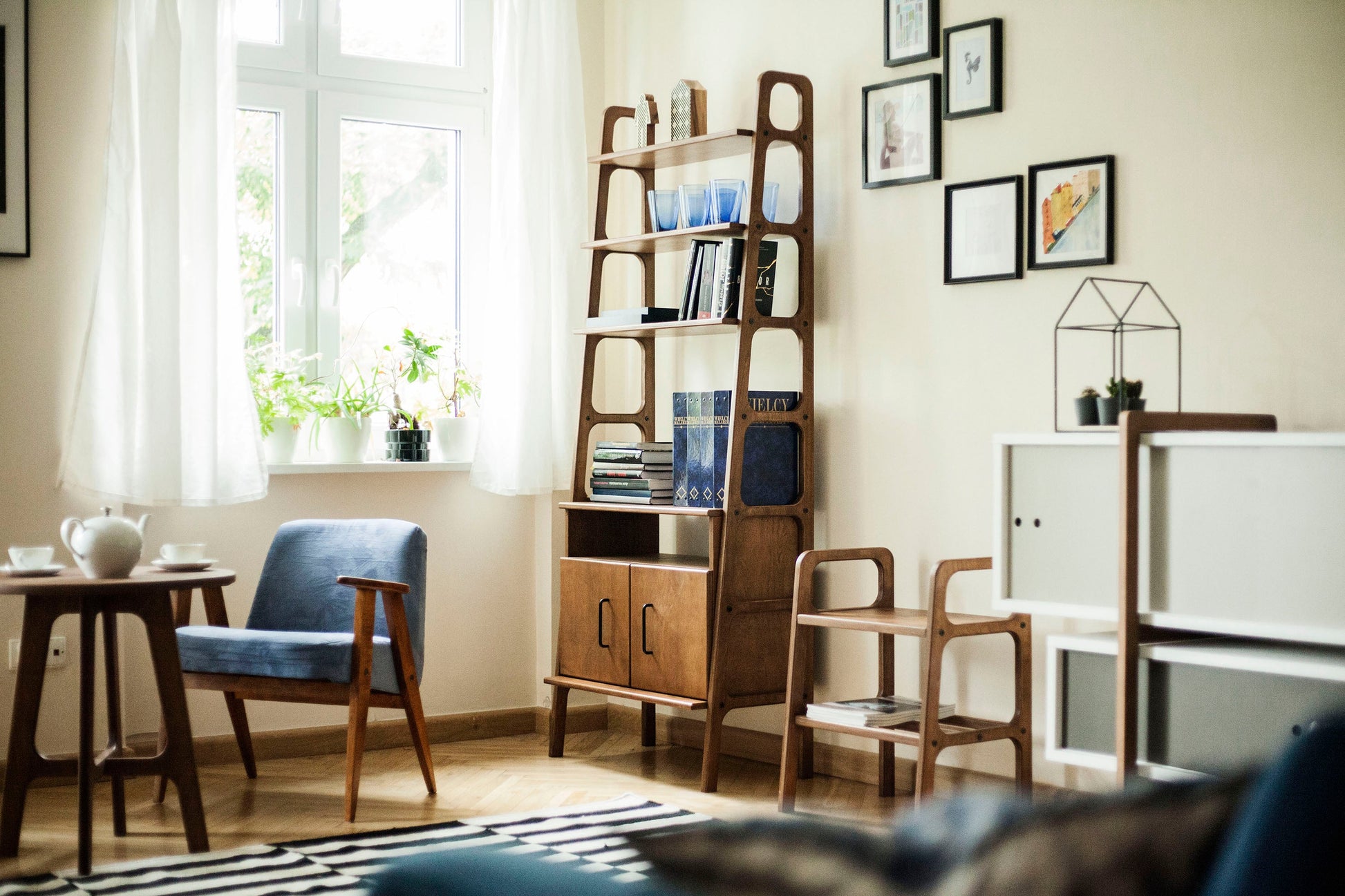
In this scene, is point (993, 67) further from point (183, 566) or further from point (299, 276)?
point (183, 566)

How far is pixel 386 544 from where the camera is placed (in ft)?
12.4

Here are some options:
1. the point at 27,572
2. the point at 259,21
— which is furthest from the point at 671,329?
the point at 27,572

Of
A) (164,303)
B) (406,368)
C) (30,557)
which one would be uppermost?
(164,303)

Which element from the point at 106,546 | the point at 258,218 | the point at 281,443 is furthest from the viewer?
the point at 258,218

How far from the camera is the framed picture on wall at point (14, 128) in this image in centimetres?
373

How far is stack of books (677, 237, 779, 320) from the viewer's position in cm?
386

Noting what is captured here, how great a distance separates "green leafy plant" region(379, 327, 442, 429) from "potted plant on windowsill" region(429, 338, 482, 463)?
0.23 feet

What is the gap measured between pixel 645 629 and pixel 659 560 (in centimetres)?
29

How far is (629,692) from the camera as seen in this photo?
3.96 meters

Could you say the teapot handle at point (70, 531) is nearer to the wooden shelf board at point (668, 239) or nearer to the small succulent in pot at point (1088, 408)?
the wooden shelf board at point (668, 239)

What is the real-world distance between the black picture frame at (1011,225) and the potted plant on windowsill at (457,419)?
5.34ft

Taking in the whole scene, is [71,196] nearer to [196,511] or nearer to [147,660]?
[196,511]

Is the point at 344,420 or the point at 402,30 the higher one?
the point at 402,30

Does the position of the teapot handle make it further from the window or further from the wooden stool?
the wooden stool
